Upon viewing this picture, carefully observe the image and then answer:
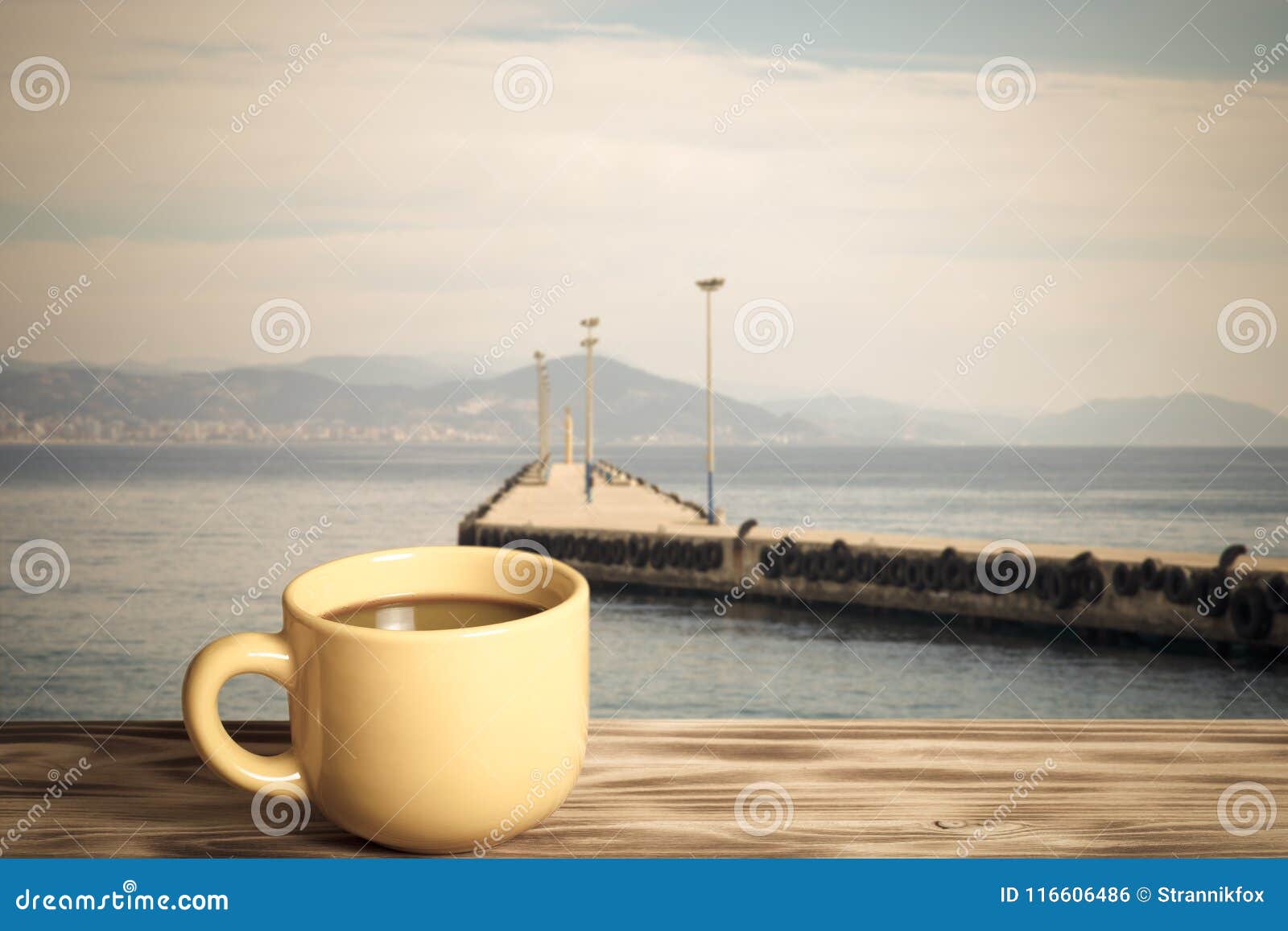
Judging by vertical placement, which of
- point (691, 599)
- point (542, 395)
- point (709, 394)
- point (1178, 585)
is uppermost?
point (542, 395)

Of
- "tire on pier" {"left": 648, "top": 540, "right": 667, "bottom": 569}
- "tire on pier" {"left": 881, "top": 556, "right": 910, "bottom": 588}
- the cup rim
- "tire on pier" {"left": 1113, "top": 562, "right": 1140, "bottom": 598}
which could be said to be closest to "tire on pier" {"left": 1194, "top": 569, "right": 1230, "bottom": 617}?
"tire on pier" {"left": 1113, "top": 562, "right": 1140, "bottom": 598}

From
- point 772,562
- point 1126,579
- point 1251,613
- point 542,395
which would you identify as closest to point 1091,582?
point 1126,579

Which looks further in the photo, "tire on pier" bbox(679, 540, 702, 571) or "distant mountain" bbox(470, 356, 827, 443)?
"distant mountain" bbox(470, 356, 827, 443)

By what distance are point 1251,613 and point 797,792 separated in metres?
11.7

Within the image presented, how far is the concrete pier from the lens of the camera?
33.8 feet

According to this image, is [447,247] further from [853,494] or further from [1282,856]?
[1282,856]

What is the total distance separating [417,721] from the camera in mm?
417

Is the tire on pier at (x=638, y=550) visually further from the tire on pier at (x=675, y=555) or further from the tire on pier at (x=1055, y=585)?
the tire on pier at (x=1055, y=585)

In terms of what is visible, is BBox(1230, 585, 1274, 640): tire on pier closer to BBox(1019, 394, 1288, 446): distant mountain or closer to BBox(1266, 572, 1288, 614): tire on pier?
BBox(1266, 572, 1288, 614): tire on pier

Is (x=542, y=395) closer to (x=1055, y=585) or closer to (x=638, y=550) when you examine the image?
(x=638, y=550)

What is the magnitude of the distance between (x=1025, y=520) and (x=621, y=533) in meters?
23.1

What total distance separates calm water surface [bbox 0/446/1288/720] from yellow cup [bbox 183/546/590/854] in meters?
9.19

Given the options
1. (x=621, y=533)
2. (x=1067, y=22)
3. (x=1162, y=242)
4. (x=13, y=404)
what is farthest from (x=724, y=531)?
(x=13, y=404)

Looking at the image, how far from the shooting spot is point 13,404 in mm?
56094
